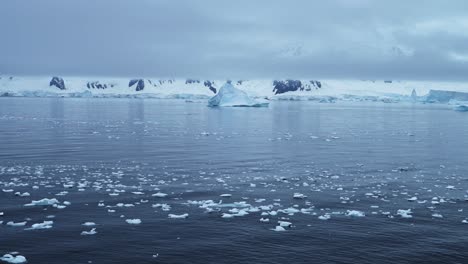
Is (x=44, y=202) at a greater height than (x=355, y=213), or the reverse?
(x=44, y=202)

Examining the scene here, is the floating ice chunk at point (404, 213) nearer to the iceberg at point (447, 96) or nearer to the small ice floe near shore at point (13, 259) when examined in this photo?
the small ice floe near shore at point (13, 259)

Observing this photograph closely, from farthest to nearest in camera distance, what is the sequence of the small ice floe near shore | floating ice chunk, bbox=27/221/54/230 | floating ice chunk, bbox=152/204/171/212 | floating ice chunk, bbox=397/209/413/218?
1. floating ice chunk, bbox=152/204/171/212
2. floating ice chunk, bbox=397/209/413/218
3. floating ice chunk, bbox=27/221/54/230
4. the small ice floe near shore

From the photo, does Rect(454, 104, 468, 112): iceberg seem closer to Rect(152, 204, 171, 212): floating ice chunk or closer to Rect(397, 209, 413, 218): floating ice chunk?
Rect(397, 209, 413, 218): floating ice chunk

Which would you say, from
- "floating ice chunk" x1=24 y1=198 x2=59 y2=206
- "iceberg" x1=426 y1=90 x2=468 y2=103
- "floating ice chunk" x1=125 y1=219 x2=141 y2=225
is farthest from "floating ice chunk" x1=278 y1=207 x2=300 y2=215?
"iceberg" x1=426 y1=90 x2=468 y2=103

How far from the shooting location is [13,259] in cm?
1082

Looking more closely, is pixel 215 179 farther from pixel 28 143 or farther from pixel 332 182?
pixel 28 143

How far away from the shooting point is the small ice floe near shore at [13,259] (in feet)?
35.2

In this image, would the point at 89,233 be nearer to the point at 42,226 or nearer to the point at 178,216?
the point at 42,226

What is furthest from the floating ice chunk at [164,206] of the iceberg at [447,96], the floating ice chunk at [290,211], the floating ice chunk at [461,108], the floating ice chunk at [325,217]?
A: the iceberg at [447,96]

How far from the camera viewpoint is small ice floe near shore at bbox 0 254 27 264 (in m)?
10.7

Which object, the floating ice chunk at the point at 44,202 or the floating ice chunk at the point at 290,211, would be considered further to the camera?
the floating ice chunk at the point at 44,202

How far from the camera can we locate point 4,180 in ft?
62.6

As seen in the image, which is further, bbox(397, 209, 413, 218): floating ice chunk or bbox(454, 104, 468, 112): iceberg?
bbox(454, 104, 468, 112): iceberg

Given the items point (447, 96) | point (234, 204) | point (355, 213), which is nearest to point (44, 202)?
point (234, 204)
